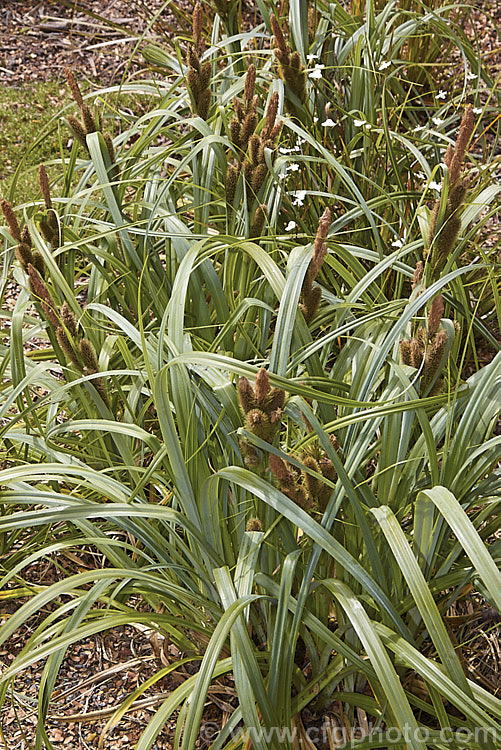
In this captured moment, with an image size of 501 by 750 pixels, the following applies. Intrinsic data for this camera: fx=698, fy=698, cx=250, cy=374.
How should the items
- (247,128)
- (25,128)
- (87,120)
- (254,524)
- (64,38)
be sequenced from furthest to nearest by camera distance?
(64,38) < (25,128) < (87,120) < (247,128) < (254,524)

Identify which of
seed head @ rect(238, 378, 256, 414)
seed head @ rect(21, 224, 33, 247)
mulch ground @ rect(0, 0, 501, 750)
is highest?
seed head @ rect(21, 224, 33, 247)

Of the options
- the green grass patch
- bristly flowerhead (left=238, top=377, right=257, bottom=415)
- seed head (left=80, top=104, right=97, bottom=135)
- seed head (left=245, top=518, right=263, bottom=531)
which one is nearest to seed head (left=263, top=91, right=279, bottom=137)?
seed head (left=80, top=104, right=97, bottom=135)

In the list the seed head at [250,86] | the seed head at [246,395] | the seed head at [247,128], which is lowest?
the seed head at [246,395]

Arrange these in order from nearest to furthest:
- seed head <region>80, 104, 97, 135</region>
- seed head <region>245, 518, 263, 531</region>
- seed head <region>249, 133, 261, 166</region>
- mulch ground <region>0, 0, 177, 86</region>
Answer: seed head <region>245, 518, 263, 531</region> < seed head <region>249, 133, 261, 166</region> < seed head <region>80, 104, 97, 135</region> < mulch ground <region>0, 0, 177, 86</region>

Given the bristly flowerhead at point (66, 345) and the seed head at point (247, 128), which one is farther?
the seed head at point (247, 128)

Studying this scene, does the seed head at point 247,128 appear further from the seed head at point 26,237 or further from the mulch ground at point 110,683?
the mulch ground at point 110,683

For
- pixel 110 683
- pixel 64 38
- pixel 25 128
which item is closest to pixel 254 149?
pixel 110 683

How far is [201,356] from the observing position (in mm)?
1269

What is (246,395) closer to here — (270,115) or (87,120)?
(270,115)

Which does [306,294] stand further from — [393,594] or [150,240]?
[150,240]

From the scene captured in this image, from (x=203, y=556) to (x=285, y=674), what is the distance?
1.05 feet

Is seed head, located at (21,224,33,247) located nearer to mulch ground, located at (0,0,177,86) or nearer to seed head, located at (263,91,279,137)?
seed head, located at (263,91,279,137)

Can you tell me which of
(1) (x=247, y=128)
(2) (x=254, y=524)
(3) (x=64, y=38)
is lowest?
(2) (x=254, y=524)

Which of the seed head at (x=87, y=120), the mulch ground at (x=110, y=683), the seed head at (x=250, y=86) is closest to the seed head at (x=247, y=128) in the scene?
the seed head at (x=250, y=86)
